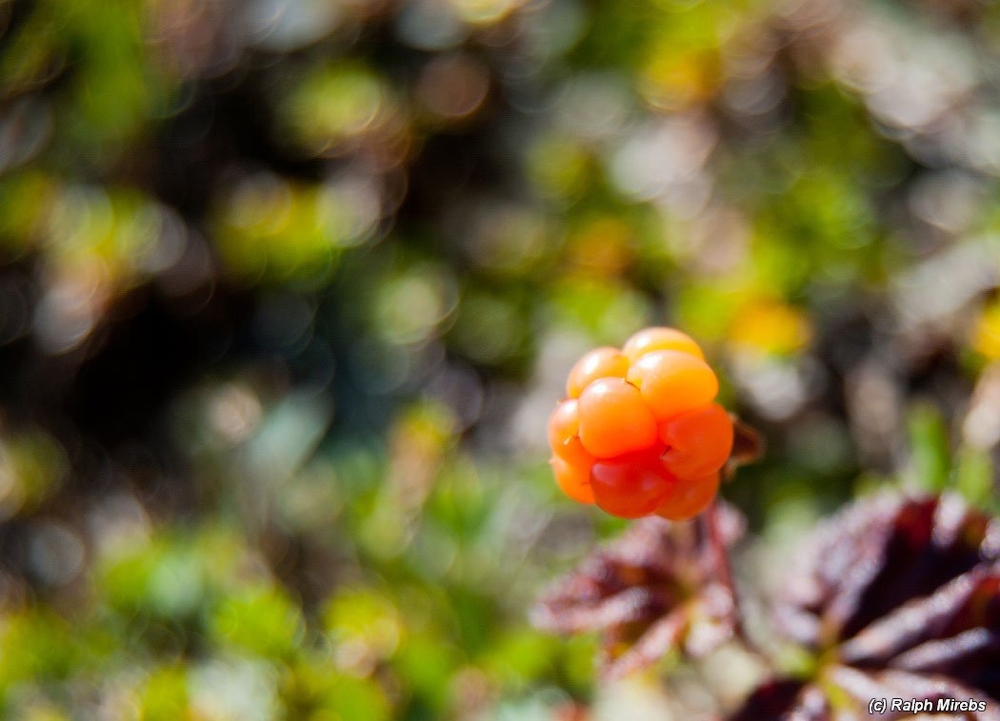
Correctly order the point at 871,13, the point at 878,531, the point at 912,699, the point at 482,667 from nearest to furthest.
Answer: the point at 912,699 → the point at 878,531 → the point at 482,667 → the point at 871,13

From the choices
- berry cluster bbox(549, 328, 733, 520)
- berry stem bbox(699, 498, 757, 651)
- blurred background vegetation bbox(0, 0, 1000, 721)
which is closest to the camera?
berry cluster bbox(549, 328, 733, 520)

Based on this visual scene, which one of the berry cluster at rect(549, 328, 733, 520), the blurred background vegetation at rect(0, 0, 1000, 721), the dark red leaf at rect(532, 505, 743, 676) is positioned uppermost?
the berry cluster at rect(549, 328, 733, 520)

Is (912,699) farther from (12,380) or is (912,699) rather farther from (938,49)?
(12,380)

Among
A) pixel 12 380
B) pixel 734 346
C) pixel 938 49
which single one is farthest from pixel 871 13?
pixel 12 380

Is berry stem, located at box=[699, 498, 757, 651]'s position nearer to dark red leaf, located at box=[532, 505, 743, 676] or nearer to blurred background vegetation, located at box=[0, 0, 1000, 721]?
dark red leaf, located at box=[532, 505, 743, 676]

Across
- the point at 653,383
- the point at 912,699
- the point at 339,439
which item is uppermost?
the point at 653,383

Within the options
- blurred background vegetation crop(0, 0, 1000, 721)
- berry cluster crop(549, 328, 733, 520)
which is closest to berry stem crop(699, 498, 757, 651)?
berry cluster crop(549, 328, 733, 520)

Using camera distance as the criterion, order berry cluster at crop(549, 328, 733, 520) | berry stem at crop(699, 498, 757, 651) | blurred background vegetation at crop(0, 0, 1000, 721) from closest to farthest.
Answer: berry cluster at crop(549, 328, 733, 520)
berry stem at crop(699, 498, 757, 651)
blurred background vegetation at crop(0, 0, 1000, 721)

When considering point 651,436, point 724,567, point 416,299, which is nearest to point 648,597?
point 724,567
